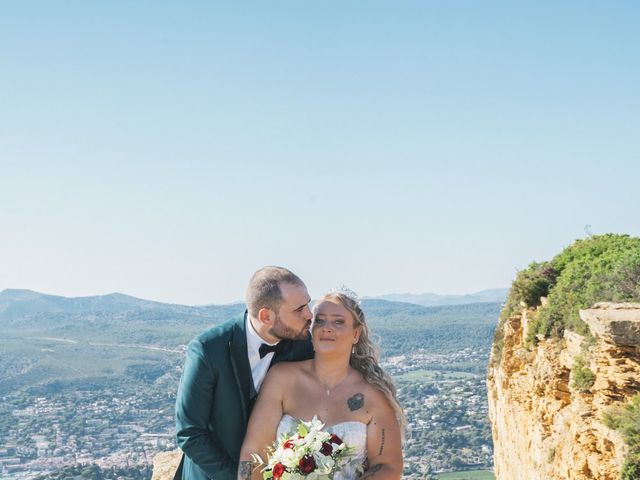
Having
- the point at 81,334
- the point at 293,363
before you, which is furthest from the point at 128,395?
the point at 293,363

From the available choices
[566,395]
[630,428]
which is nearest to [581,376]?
[566,395]

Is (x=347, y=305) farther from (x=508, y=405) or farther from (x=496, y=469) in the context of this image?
(x=496, y=469)

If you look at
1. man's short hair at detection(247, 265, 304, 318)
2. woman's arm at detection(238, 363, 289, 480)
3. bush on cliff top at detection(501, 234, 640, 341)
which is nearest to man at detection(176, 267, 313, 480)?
man's short hair at detection(247, 265, 304, 318)

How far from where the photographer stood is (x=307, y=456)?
443 cm

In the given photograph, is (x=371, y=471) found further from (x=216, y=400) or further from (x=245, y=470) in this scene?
(x=216, y=400)

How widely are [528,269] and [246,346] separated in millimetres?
10468

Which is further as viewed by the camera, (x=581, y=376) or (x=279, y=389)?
(x=581, y=376)

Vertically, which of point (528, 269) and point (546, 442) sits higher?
point (528, 269)

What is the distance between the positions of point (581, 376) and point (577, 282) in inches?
104

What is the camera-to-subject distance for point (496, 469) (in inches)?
631

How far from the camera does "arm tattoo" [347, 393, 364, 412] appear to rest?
4945mm

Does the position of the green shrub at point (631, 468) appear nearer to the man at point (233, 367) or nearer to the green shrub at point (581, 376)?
the green shrub at point (581, 376)

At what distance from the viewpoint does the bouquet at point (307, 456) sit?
4.43m

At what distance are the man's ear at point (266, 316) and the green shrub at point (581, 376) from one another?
18.6 feet
